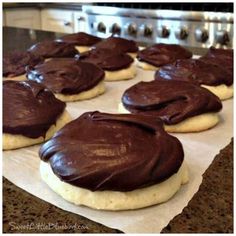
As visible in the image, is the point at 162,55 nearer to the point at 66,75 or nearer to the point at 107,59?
the point at 107,59

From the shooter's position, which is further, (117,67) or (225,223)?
(117,67)

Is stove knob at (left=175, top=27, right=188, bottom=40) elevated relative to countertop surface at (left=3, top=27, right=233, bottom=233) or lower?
elevated

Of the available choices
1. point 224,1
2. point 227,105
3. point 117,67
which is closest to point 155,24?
point 224,1

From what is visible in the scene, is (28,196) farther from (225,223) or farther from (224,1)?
(224,1)

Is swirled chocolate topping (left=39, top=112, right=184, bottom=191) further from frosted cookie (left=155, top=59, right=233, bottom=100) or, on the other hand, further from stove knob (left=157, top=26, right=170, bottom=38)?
stove knob (left=157, top=26, right=170, bottom=38)

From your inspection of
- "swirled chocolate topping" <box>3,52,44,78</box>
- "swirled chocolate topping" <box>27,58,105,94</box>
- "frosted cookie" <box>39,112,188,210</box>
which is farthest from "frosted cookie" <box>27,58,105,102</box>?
"frosted cookie" <box>39,112,188,210</box>

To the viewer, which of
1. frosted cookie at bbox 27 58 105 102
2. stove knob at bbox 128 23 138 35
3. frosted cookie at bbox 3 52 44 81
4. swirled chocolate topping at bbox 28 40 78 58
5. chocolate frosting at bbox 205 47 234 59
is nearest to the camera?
frosted cookie at bbox 27 58 105 102

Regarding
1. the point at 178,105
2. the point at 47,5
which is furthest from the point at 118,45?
the point at 47,5
